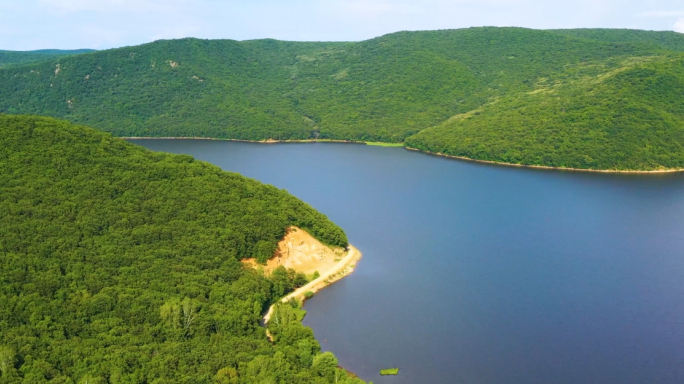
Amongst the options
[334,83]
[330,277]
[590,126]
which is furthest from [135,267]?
[334,83]

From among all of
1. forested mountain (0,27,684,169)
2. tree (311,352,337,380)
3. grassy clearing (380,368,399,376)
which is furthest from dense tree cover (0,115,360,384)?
forested mountain (0,27,684,169)

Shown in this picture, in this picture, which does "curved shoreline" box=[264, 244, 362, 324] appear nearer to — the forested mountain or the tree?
the tree

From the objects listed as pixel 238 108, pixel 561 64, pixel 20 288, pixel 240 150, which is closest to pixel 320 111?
pixel 238 108

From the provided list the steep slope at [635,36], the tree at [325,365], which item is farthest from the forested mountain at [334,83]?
the tree at [325,365]

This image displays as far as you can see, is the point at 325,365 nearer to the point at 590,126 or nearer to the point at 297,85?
the point at 590,126

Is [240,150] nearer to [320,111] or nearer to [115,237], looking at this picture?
[320,111]

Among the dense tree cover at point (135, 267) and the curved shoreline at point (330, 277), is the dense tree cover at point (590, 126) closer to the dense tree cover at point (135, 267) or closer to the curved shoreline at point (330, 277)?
the curved shoreline at point (330, 277)
